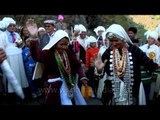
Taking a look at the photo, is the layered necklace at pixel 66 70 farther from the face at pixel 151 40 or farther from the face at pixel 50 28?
the face at pixel 151 40

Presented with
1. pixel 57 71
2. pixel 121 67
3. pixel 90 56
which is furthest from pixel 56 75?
pixel 90 56

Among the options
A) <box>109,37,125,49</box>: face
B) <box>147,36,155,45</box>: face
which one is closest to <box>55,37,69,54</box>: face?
<box>109,37,125,49</box>: face

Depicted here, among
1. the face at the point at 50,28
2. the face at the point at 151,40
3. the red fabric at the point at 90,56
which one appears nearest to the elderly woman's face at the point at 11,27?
the face at the point at 50,28

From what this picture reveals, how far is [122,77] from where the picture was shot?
491 centimetres

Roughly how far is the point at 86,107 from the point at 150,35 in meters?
3.30

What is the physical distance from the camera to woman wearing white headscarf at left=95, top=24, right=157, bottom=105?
491cm

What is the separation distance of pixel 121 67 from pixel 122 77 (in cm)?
12

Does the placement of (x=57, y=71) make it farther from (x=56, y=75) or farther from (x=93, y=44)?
(x=93, y=44)

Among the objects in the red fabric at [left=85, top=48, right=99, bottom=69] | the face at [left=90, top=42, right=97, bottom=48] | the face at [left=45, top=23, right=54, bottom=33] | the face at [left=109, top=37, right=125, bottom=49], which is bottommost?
the red fabric at [left=85, top=48, right=99, bottom=69]

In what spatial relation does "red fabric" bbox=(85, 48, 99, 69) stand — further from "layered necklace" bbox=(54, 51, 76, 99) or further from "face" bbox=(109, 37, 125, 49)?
"layered necklace" bbox=(54, 51, 76, 99)

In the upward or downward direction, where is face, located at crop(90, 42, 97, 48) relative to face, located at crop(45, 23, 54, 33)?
downward

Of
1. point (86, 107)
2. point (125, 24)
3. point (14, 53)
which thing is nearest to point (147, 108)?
point (86, 107)

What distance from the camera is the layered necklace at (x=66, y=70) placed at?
4.82 m

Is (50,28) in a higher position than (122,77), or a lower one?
higher
